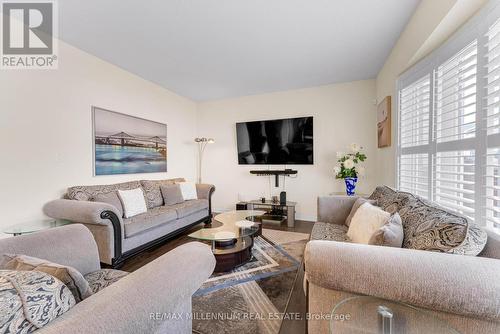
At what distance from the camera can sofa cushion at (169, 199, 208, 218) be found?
3033mm

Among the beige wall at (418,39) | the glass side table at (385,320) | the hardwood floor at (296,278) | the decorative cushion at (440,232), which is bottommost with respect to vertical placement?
the hardwood floor at (296,278)

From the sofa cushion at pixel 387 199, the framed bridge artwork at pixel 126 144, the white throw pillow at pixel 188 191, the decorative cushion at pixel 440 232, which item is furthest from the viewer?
Answer: the white throw pillow at pixel 188 191

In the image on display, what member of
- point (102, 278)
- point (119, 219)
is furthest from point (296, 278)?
point (119, 219)

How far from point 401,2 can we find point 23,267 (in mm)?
3062

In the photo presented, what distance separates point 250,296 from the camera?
5.64 ft

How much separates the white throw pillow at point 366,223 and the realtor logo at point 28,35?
3315 millimetres

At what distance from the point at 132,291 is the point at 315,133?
12.3ft

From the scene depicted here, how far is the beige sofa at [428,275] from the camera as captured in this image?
75cm

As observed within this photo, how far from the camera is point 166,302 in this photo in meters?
0.70

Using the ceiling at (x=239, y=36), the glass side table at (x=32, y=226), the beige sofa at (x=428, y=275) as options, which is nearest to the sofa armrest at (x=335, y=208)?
the beige sofa at (x=428, y=275)

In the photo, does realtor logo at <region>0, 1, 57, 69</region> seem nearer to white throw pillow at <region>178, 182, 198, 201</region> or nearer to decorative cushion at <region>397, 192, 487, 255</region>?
white throw pillow at <region>178, 182, 198, 201</region>

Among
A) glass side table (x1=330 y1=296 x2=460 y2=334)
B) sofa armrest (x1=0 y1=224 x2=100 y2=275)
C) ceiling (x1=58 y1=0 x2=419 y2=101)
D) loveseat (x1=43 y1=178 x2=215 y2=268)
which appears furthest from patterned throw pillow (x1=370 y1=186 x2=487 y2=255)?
loveseat (x1=43 y1=178 x2=215 y2=268)

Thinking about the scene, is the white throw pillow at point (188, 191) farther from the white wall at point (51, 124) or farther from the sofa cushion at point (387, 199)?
the sofa cushion at point (387, 199)

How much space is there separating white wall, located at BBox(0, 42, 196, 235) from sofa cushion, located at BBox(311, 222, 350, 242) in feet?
9.50
